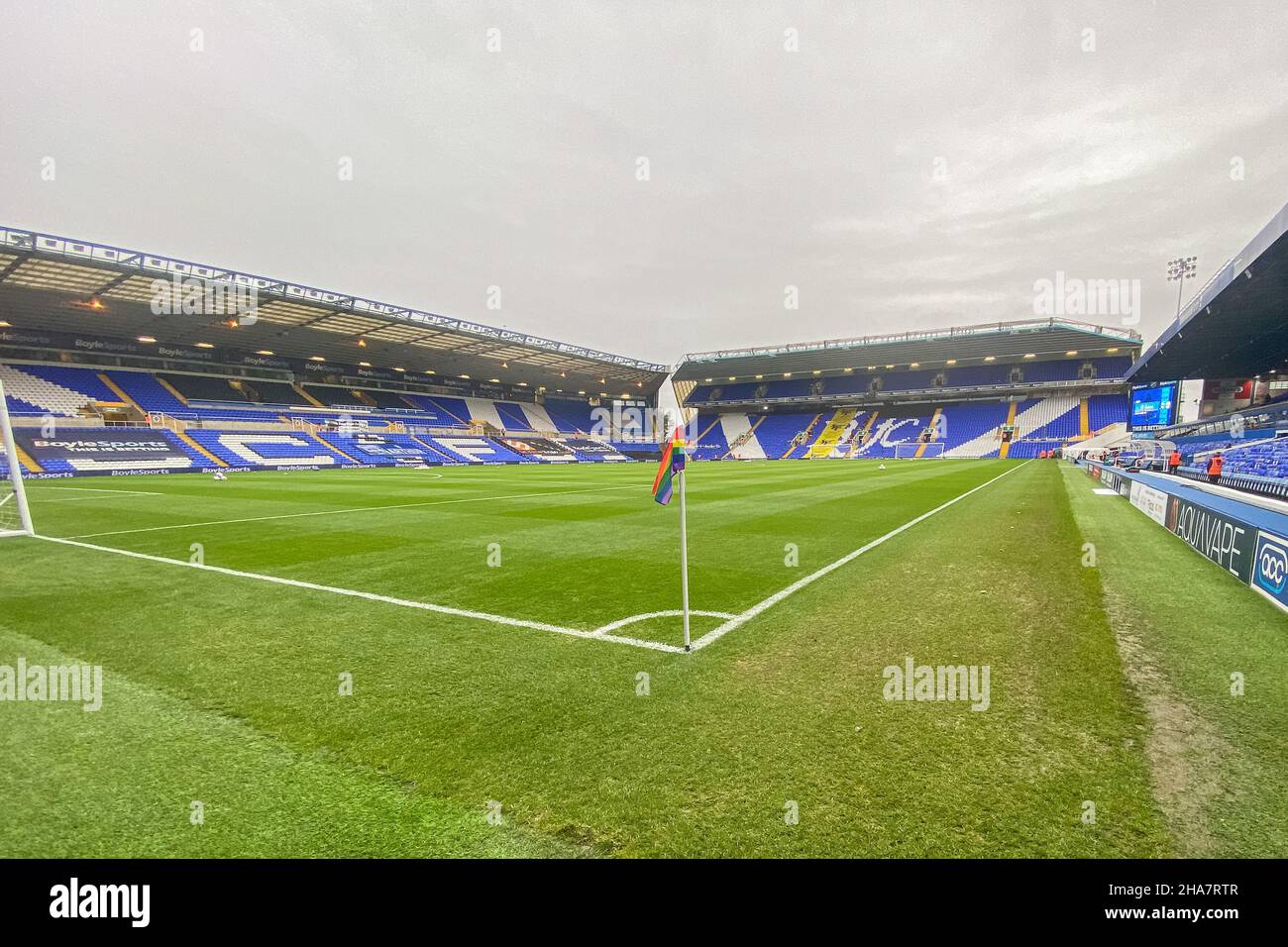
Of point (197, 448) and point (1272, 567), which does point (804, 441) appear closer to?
point (197, 448)

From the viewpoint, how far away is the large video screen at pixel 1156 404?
4397 cm

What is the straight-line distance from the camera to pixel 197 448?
4022 centimetres

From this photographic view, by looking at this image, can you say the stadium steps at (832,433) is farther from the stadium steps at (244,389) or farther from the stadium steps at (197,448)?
the stadium steps at (244,389)

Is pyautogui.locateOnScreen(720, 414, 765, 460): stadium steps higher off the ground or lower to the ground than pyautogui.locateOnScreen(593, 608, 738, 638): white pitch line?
higher

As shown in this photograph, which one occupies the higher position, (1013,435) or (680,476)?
(1013,435)

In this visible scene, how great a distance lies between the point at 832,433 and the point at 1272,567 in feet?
233

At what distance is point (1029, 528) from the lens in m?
10.9

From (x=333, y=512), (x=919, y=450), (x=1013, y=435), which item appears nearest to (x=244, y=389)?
(x=333, y=512)

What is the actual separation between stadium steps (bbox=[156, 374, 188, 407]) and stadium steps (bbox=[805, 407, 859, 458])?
213 feet

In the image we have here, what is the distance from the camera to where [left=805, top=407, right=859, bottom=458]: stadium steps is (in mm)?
70812

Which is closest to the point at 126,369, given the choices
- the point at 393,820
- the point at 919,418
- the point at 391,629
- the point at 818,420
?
the point at 391,629

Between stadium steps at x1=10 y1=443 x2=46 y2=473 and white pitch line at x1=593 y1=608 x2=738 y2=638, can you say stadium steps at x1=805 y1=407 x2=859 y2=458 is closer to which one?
white pitch line at x1=593 y1=608 x2=738 y2=638

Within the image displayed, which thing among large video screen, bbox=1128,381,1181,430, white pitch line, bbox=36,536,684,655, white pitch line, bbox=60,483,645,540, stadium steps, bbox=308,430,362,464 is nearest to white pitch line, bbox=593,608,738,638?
white pitch line, bbox=36,536,684,655
